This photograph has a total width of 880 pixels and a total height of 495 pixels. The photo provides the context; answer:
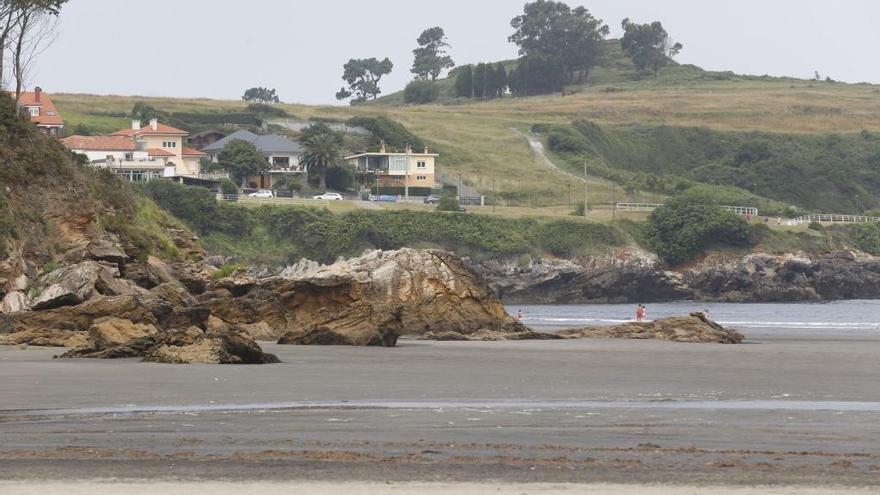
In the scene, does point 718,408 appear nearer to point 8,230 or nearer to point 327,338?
point 327,338

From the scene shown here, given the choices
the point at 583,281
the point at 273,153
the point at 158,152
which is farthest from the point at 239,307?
the point at 273,153

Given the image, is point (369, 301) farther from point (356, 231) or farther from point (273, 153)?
point (273, 153)

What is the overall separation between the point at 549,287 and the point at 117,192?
211 ft

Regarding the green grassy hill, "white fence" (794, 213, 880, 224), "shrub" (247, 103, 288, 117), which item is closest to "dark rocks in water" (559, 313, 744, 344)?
"white fence" (794, 213, 880, 224)

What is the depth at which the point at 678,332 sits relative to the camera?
41000 mm

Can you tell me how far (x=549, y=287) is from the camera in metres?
109

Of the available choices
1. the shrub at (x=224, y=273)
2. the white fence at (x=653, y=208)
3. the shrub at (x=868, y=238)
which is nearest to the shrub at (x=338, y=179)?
the white fence at (x=653, y=208)

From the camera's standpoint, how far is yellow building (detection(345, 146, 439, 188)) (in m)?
143

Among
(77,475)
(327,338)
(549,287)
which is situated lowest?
(549,287)

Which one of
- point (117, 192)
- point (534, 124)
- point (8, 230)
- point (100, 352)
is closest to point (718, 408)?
point (100, 352)

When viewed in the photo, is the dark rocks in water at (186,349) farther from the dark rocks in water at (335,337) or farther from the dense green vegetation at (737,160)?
the dense green vegetation at (737,160)

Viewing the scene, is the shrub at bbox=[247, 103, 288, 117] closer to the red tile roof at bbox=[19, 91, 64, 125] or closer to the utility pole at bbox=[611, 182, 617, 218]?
the utility pole at bbox=[611, 182, 617, 218]

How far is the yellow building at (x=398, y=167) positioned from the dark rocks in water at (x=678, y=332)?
326ft

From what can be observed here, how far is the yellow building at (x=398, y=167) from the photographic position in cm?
14288
